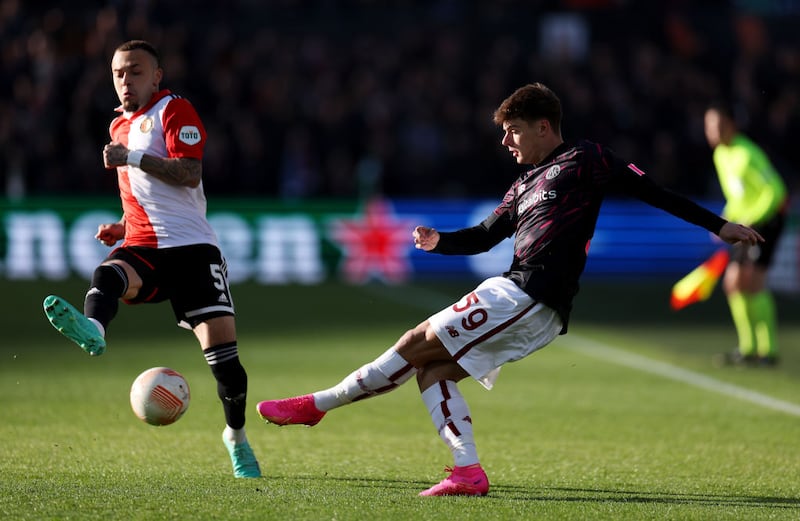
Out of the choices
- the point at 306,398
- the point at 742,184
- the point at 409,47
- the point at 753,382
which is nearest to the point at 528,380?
the point at 753,382

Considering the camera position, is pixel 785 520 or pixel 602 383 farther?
pixel 602 383

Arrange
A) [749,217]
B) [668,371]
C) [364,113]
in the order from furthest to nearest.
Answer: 1. [364,113]
2. [749,217]
3. [668,371]

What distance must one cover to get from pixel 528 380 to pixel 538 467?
3.92 metres

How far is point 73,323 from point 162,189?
0.97 meters

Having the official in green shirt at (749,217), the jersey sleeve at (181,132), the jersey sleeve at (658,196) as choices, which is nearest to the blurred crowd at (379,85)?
the official in green shirt at (749,217)

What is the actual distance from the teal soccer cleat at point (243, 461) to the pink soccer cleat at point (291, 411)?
25 centimetres

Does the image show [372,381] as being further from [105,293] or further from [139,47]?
[139,47]

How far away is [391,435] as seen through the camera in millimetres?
7586

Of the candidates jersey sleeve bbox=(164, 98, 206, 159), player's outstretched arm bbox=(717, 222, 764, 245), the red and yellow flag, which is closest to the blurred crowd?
the red and yellow flag

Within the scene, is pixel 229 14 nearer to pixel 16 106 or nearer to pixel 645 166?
pixel 16 106

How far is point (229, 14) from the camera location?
22.5 m

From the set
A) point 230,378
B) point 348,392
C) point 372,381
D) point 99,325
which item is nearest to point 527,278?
point 372,381

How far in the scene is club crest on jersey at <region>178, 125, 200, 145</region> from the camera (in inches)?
232

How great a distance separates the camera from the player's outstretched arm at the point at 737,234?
539 centimetres
